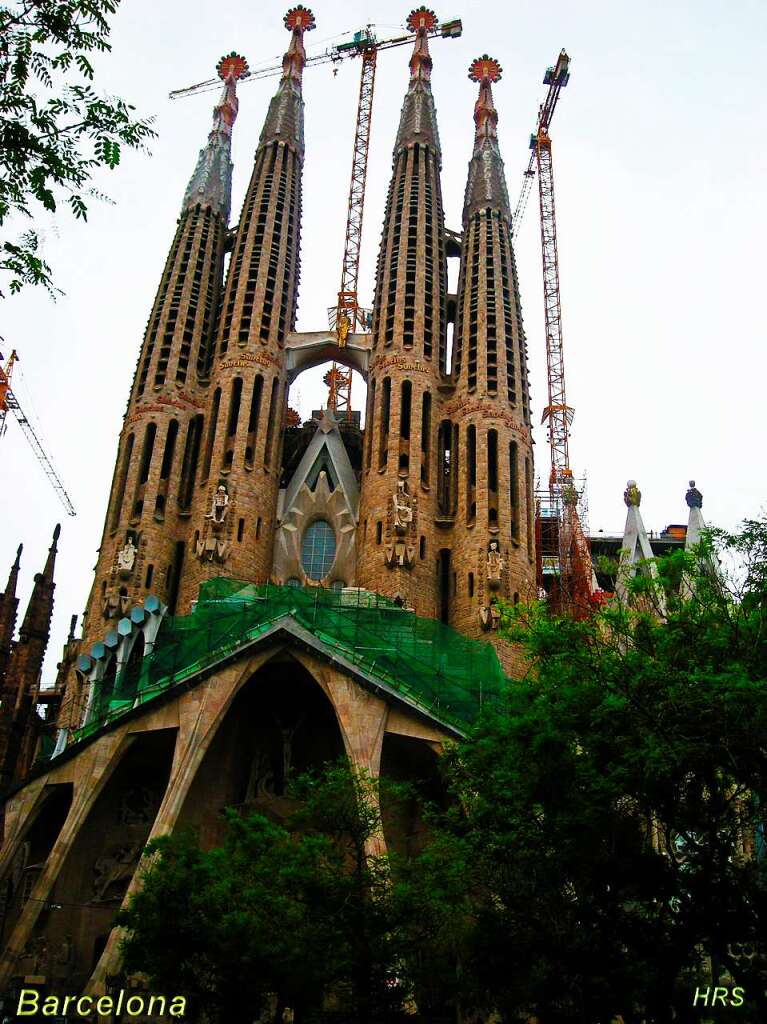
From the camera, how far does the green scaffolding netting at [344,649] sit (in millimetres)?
31266

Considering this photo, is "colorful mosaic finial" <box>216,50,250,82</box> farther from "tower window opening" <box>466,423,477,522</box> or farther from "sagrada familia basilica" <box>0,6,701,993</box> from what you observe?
"tower window opening" <box>466,423,477,522</box>

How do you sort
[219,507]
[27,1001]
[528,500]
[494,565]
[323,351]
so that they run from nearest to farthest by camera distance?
[27,1001] → [494,565] → [219,507] → [528,500] → [323,351]

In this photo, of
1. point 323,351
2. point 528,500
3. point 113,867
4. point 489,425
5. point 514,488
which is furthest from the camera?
point 323,351

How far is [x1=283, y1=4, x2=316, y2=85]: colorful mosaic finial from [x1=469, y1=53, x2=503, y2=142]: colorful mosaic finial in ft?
29.6

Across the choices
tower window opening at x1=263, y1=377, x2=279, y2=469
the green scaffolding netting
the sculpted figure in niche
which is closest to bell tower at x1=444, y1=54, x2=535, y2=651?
the green scaffolding netting

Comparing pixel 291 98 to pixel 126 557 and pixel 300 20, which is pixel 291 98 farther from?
pixel 126 557

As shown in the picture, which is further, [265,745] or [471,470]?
[471,470]

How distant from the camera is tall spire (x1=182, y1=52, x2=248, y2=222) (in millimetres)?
49125

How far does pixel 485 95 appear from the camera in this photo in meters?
53.9

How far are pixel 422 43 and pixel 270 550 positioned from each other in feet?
104

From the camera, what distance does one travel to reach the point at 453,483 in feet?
134

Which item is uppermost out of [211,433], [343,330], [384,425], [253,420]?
[343,330]

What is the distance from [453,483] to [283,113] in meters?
22.4

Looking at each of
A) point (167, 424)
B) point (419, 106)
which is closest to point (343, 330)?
point (167, 424)
